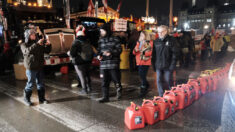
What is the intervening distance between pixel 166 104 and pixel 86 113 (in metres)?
1.82

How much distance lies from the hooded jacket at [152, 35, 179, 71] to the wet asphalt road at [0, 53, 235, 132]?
1.14 meters

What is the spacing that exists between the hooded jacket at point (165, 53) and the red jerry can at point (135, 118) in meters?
1.50

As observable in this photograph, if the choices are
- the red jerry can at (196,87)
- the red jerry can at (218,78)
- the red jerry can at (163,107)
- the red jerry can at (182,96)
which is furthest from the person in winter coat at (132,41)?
the red jerry can at (163,107)

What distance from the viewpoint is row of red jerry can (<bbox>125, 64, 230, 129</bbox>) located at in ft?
11.5

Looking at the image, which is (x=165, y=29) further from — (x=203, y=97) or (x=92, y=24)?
(x=92, y=24)

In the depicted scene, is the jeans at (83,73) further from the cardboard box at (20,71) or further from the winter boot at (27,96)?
the cardboard box at (20,71)

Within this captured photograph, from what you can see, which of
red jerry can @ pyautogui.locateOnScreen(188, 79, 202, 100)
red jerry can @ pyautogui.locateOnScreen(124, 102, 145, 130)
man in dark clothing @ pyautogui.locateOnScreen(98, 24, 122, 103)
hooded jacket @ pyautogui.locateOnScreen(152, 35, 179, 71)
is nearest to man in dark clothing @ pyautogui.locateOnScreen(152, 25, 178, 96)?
hooded jacket @ pyautogui.locateOnScreen(152, 35, 179, 71)

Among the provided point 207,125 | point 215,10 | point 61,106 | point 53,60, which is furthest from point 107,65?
point 215,10

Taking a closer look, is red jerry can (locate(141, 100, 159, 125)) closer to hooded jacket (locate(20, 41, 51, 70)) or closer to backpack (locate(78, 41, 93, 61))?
backpack (locate(78, 41, 93, 61))

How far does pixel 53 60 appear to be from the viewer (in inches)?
327

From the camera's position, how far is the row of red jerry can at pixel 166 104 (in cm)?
350

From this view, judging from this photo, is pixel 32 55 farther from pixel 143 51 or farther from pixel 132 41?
pixel 132 41

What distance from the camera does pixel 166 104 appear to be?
12.6 ft

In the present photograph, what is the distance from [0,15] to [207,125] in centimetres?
954
